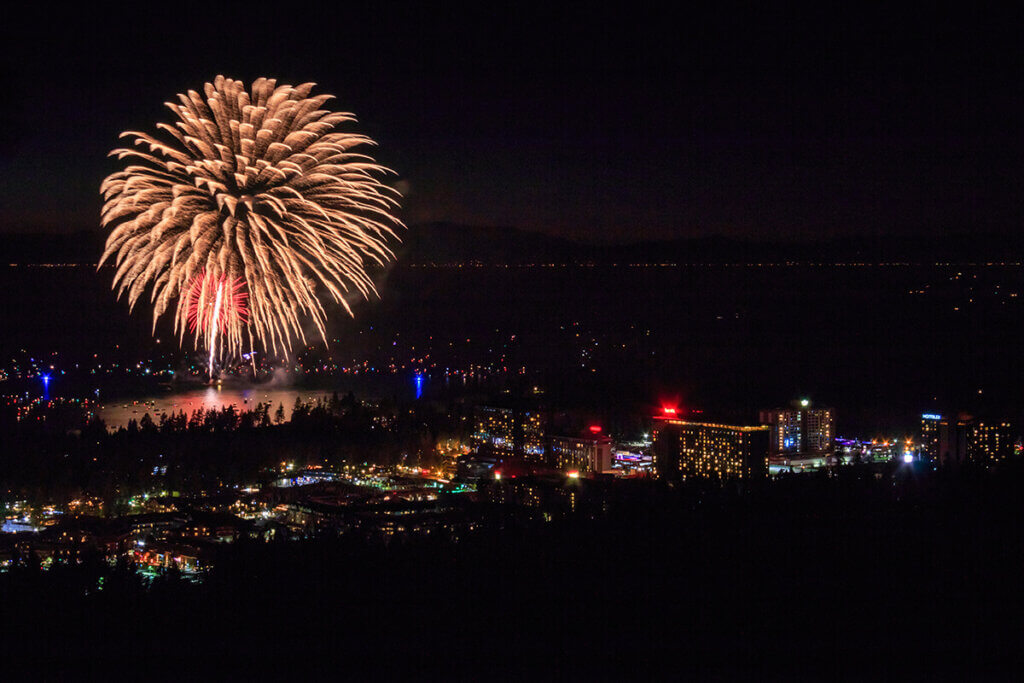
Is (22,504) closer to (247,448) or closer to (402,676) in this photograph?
(247,448)

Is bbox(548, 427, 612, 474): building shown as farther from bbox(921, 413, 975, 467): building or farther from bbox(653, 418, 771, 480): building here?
bbox(921, 413, 975, 467): building

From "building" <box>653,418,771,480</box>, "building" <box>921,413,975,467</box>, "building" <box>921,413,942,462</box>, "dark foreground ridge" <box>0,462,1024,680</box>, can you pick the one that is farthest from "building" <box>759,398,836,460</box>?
"dark foreground ridge" <box>0,462,1024,680</box>

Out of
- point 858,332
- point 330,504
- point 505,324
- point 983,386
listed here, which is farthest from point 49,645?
point 505,324

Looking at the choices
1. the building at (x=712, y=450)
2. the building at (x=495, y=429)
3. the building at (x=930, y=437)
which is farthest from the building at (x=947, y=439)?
the building at (x=495, y=429)

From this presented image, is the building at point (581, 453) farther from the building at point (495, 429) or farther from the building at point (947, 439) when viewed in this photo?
the building at point (947, 439)

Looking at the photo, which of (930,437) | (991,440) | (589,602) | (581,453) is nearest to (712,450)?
(581,453)

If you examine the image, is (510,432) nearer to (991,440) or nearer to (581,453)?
(581,453)
